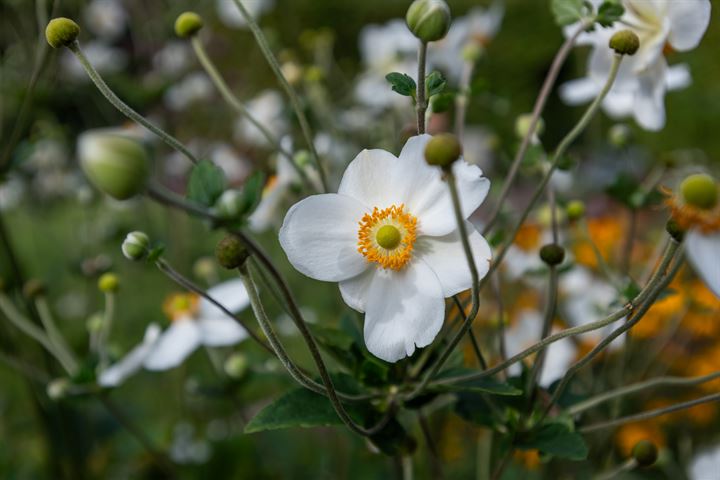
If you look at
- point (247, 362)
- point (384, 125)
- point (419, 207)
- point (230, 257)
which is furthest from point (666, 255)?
point (384, 125)

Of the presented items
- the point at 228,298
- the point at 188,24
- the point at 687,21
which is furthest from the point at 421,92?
the point at 228,298

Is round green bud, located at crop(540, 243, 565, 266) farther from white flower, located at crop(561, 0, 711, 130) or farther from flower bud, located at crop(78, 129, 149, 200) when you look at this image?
flower bud, located at crop(78, 129, 149, 200)

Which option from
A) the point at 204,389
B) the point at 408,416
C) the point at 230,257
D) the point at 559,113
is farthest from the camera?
the point at 559,113

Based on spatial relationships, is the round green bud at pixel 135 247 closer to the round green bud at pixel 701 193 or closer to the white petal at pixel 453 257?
the white petal at pixel 453 257

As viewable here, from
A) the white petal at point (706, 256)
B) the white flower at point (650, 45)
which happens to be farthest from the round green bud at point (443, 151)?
the white flower at point (650, 45)

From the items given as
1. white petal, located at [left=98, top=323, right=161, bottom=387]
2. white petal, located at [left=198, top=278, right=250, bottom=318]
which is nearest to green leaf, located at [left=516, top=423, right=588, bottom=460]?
white petal, located at [left=198, top=278, right=250, bottom=318]

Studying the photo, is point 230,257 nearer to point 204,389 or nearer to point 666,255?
point 666,255
